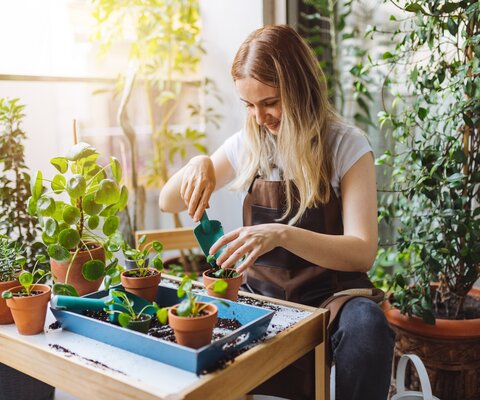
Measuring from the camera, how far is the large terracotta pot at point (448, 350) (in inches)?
65.4

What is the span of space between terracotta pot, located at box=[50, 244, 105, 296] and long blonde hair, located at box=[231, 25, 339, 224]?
0.56m

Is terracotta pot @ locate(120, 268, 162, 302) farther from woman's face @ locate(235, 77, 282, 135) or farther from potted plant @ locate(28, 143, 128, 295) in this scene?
woman's face @ locate(235, 77, 282, 135)

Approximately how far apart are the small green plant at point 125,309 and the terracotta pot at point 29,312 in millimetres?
138

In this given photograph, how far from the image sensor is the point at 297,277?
4.89ft

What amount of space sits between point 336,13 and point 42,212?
5.73ft

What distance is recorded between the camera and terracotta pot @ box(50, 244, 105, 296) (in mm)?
1296

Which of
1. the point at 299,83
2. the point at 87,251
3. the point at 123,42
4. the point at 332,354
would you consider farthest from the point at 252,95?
the point at 123,42

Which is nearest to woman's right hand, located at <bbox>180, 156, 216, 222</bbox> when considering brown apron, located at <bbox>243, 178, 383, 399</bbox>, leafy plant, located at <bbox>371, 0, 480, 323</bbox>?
brown apron, located at <bbox>243, 178, 383, 399</bbox>

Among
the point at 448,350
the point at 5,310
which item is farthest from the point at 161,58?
the point at 448,350

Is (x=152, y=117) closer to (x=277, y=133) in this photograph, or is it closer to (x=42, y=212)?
(x=277, y=133)

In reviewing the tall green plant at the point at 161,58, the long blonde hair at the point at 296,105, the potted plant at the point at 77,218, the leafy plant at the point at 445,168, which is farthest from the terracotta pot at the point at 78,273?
the tall green plant at the point at 161,58

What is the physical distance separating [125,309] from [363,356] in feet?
1.76

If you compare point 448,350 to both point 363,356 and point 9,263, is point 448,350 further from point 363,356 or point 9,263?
point 9,263

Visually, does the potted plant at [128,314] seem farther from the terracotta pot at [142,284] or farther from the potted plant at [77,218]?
the potted plant at [77,218]
